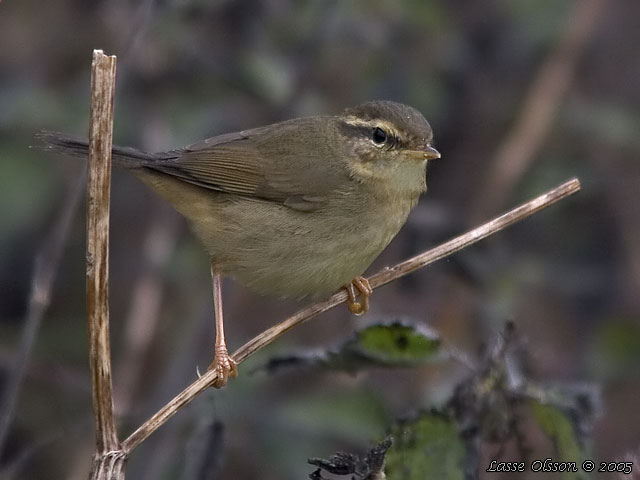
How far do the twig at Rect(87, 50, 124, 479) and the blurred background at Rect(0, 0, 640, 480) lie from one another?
1.38 metres

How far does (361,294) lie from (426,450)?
49.5 inches

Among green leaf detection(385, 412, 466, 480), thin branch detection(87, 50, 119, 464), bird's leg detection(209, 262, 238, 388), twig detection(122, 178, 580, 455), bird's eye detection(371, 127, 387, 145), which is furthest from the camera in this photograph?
bird's eye detection(371, 127, 387, 145)

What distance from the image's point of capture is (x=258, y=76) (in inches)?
179

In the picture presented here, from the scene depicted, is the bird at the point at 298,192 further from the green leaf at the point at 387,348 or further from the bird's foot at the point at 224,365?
the green leaf at the point at 387,348

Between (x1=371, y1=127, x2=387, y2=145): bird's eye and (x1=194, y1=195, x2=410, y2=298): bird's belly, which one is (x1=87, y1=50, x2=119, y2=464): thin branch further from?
(x1=371, y1=127, x2=387, y2=145): bird's eye

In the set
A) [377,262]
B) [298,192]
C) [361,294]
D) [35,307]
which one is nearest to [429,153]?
[298,192]

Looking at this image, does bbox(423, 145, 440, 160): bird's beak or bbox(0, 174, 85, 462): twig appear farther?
bbox(423, 145, 440, 160): bird's beak

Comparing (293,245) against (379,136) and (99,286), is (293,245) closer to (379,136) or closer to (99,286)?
(379,136)

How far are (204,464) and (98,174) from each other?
41.3 inches

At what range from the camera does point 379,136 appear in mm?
Answer: 3975

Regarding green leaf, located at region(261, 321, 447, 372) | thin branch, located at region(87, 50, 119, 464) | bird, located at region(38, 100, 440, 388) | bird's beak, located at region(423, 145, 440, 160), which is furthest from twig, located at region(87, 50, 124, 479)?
bird's beak, located at region(423, 145, 440, 160)

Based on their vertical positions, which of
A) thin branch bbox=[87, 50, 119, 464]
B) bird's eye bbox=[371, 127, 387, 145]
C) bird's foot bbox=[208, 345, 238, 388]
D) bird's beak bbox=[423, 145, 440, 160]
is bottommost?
thin branch bbox=[87, 50, 119, 464]

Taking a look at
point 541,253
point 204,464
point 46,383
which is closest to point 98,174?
point 204,464

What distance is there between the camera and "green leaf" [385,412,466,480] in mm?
2879
